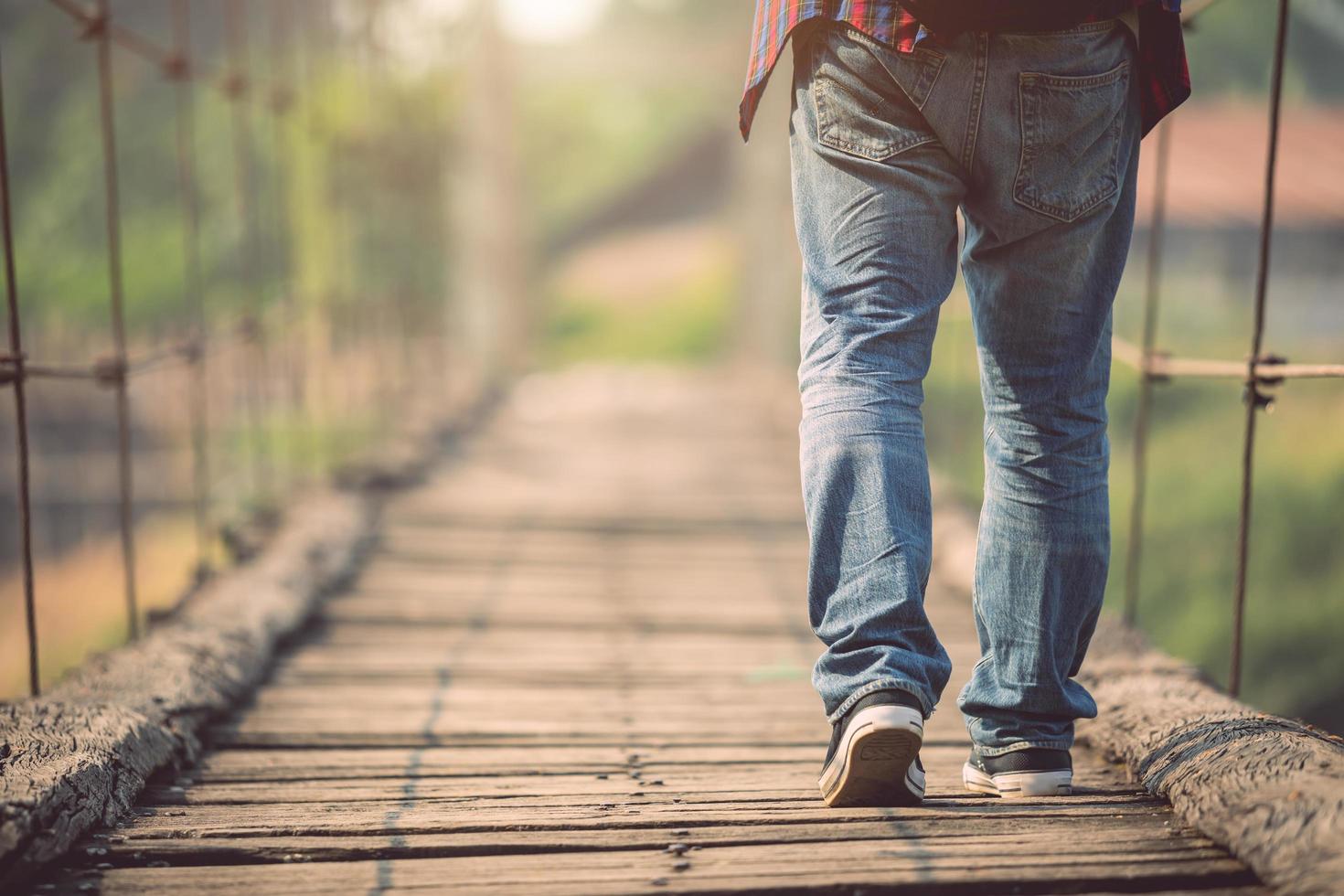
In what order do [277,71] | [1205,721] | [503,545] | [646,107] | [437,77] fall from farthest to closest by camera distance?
[646,107] < [437,77] < [277,71] < [503,545] < [1205,721]

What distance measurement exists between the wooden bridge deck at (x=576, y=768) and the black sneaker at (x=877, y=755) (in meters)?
0.02

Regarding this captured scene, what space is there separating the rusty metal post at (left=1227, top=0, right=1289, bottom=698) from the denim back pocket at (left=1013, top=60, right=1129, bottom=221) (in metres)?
0.35

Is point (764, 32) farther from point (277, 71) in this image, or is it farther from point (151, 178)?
point (151, 178)

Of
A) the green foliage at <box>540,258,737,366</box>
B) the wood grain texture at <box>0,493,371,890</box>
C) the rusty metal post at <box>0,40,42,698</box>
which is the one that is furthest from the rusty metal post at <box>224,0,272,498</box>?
the green foliage at <box>540,258,737,366</box>

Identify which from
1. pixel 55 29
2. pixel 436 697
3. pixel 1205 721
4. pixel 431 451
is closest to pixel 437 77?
pixel 55 29

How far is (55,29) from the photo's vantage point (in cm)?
796

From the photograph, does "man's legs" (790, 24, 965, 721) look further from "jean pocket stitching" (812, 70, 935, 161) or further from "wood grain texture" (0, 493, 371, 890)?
"wood grain texture" (0, 493, 371, 890)

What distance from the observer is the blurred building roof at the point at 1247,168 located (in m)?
8.10

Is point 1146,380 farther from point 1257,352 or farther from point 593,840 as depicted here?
point 593,840

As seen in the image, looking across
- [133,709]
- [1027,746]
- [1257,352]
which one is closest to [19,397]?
[133,709]

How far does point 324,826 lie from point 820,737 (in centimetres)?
54

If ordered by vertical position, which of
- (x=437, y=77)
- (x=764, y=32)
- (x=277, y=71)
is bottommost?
(x=764, y=32)

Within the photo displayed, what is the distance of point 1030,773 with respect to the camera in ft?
3.13

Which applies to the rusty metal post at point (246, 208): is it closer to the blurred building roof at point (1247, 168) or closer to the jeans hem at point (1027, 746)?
the jeans hem at point (1027, 746)
